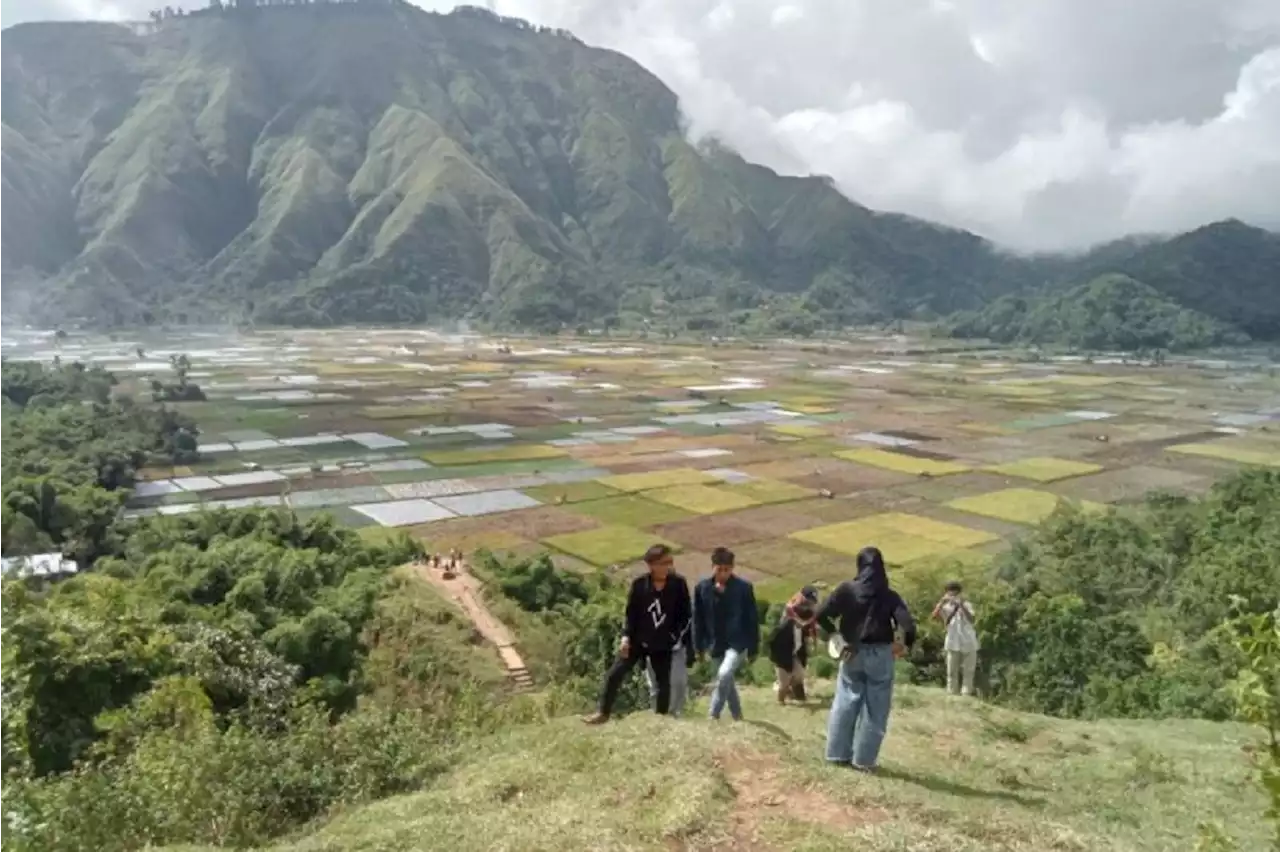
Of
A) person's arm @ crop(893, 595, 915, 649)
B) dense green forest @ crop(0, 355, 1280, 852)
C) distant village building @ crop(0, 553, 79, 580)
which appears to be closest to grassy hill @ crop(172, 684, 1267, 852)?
person's arm @ crop(893, 595, 915, 649)

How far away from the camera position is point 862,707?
1084cm

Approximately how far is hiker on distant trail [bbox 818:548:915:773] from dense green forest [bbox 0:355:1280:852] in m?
3.29

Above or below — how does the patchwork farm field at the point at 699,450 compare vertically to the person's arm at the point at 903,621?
below

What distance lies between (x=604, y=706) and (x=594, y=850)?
3648 mm

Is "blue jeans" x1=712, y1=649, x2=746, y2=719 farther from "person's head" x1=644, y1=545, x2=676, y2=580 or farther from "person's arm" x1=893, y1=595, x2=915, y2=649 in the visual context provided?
"person's arm" x1=893, y1=595, x2=915, y2=649

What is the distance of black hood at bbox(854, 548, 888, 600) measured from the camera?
33.8 ft

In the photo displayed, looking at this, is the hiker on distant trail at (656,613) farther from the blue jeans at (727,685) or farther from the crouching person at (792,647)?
the crouching person at (792,647)

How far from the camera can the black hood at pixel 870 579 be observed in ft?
33.8

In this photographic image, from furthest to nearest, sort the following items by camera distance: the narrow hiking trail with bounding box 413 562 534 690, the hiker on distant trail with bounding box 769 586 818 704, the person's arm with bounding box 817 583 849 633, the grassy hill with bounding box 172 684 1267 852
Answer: the narrow hiking trail with bounding box 413 562 534 690
the hiker on distant trail with bounding box 769 586 818 704
the person's arm with bounding box 817 583 849 633
the grassy hill with bounding box 172 684 1267 852

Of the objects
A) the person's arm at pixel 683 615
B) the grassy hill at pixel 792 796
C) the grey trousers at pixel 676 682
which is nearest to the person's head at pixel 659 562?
the person's arm at pixel 683 615

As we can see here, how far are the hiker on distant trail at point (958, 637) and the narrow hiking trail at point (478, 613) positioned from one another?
16.1m

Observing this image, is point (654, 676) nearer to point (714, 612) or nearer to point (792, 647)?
point (714, 612)

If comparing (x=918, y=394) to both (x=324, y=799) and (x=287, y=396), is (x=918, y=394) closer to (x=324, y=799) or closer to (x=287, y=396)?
(x=287, y=396)

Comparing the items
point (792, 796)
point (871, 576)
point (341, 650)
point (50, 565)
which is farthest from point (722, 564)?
point (50, 565)
